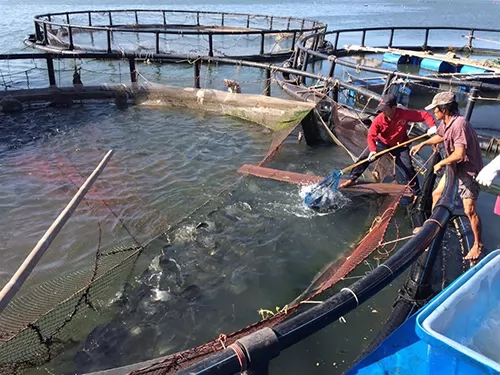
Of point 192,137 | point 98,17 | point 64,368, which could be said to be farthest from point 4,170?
point 98,17

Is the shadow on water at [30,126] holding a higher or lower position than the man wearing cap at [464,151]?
lower

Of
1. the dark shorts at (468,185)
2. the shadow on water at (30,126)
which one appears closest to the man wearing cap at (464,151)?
the dark shorts at (468,185)

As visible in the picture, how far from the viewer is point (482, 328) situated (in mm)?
2275

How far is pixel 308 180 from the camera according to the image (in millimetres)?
8062

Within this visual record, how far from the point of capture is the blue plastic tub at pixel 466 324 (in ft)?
5.94

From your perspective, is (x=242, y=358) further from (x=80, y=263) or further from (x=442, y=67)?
(x=442, y=67)

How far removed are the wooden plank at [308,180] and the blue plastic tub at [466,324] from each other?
4.81 metres

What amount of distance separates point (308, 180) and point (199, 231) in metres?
2.55

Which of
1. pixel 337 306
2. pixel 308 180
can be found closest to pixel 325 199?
pixel 308 180

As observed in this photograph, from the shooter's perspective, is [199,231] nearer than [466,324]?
No

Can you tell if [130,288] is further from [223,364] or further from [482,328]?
[482,328]

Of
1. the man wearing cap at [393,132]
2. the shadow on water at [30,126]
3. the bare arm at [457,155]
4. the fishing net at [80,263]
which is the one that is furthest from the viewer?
the shadow on water at [30,126]

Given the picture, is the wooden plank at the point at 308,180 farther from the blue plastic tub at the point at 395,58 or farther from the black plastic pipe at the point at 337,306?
the blue plastic tub at the point at 395,58

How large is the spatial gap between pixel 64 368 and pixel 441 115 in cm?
572
